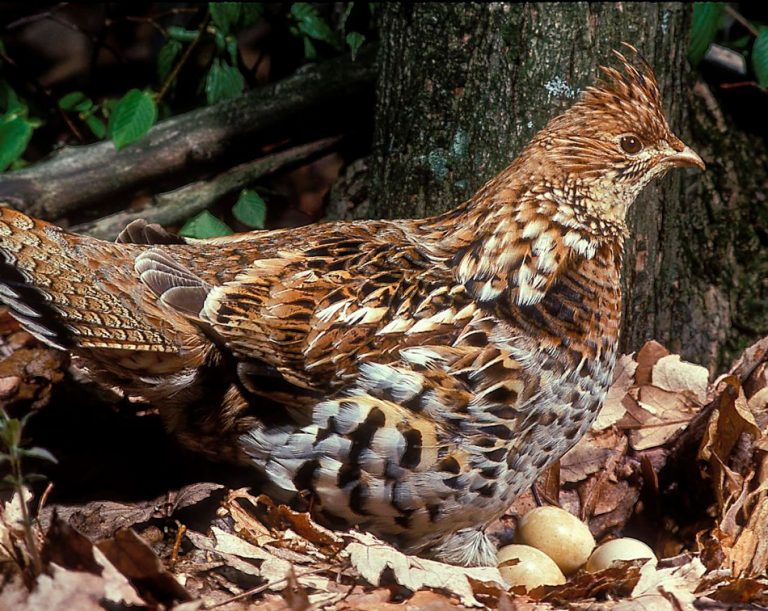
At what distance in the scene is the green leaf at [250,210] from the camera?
17.1 feet

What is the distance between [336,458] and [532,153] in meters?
1.24

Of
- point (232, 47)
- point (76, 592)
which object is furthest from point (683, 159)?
point (232, 47)

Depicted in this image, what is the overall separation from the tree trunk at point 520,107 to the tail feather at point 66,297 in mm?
1504

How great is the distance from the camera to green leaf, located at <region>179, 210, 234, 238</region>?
4.91 meters

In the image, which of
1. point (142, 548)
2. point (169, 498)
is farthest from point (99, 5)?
point (142, 548)

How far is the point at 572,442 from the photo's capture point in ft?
10.9

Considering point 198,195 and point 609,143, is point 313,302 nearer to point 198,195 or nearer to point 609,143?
point 609,143

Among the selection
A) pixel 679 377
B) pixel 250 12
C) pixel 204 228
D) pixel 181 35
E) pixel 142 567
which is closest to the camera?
pixel 142 567

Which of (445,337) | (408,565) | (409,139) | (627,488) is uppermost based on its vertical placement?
(409,139)

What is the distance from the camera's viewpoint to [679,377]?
4.23m

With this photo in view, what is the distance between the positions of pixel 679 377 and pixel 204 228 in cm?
241

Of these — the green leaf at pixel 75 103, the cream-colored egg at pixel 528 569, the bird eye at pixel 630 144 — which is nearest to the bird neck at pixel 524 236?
the bird eye at pixel 630 144

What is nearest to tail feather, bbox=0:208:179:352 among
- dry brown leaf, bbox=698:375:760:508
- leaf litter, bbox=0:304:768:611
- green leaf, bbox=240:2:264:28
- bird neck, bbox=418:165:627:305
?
leaf litter, bbox=0:304:768:611

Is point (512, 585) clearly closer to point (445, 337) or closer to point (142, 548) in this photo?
point (445, 337)
